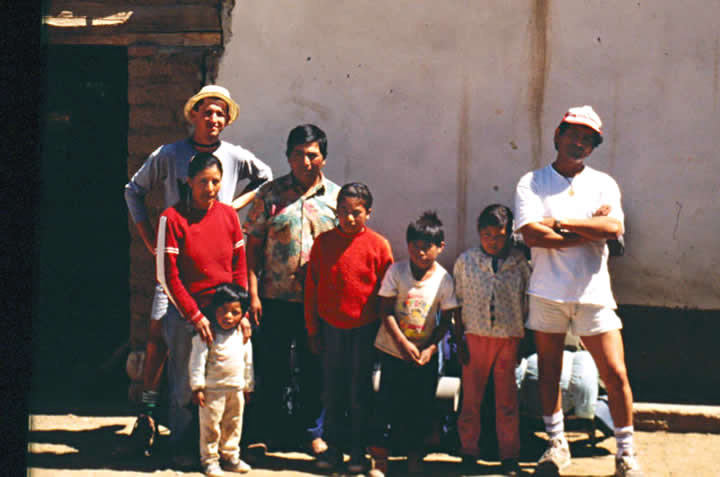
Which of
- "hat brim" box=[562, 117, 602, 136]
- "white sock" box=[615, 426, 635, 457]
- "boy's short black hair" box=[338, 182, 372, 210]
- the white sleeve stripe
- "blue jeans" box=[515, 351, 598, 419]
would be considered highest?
"hat brim" box=[562, 117, 602, 136]

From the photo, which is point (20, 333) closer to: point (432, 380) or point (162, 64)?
point (432, 380)

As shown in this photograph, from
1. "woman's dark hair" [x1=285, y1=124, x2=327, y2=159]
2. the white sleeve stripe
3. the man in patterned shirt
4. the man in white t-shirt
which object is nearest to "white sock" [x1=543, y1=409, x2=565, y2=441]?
the man in white t-shirt

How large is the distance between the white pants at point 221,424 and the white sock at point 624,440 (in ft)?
6.68

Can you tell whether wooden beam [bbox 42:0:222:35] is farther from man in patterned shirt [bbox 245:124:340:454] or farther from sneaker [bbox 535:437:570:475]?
sneaker [bbox 535:437:570:475]

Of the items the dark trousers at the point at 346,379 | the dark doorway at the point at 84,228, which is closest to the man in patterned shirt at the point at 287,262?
the dark trousers at the point at 346,379

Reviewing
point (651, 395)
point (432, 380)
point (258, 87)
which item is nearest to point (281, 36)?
point (258, 87)

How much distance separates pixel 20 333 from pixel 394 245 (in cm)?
303

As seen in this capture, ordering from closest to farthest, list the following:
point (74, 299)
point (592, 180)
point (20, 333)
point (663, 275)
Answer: point (20, 333) < point (592, 180) < point (663, 275) < point (74, 299)

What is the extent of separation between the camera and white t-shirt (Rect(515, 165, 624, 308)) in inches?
178

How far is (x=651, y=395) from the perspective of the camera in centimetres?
577

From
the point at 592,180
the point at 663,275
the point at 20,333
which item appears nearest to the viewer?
the point at 20,333

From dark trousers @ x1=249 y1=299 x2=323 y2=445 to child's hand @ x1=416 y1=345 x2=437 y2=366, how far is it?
70cm

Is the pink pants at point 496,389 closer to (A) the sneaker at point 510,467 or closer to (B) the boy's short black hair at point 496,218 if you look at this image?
(A) the sneaker at point 510,467

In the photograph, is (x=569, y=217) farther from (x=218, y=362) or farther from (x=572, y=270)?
(x=218, y=362)
